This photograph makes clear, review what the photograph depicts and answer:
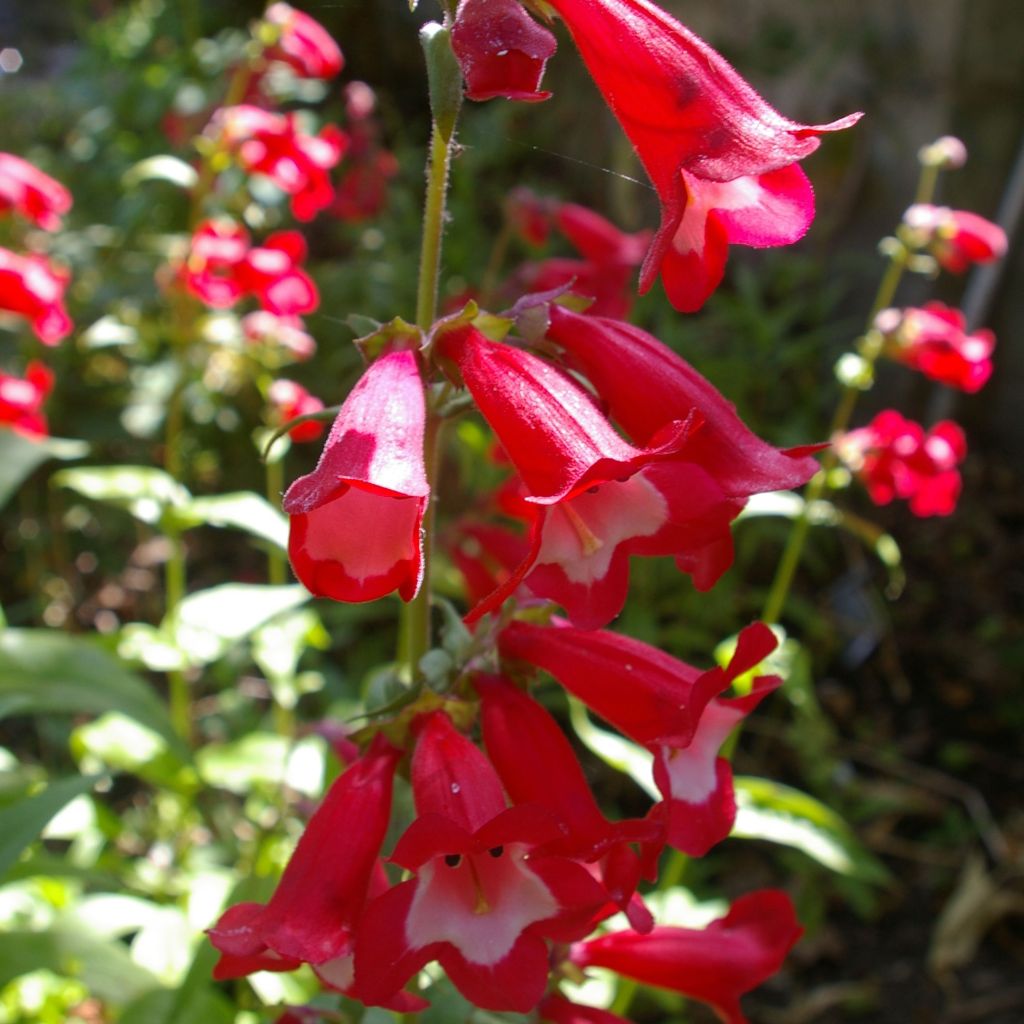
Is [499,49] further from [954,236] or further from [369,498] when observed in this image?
[954,236]

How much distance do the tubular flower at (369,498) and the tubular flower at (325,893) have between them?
0.66 ft

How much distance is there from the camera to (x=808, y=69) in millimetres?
3412

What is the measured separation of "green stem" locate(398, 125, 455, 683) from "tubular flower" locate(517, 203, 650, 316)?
1.26 meters

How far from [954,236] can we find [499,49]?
120 centimetres

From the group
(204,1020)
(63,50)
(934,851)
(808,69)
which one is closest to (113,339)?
(204,1020)

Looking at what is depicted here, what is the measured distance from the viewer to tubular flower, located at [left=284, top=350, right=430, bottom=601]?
65 centimetres

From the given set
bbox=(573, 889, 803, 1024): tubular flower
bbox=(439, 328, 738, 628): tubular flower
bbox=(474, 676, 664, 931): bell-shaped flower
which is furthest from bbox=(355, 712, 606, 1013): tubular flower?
bbox=(573, 889, 803, 1024): tubular flower

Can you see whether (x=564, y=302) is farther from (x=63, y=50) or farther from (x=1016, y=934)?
(x=63, y=50)

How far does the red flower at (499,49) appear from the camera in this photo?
2.26 ft

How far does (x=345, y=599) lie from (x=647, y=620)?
6.39 feet

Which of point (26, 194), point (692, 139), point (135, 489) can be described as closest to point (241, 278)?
point (135, 489)

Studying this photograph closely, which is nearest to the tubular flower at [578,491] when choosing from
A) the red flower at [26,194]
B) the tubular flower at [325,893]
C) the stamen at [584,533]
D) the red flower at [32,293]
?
the stamen at [584,533]

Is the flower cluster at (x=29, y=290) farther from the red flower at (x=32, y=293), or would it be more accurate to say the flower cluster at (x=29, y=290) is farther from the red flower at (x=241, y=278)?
the red flower at (x=241, y=278)

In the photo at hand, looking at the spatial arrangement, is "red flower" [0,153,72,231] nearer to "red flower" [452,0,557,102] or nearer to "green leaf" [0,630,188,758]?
"green leaf" [0,630,188,758]
